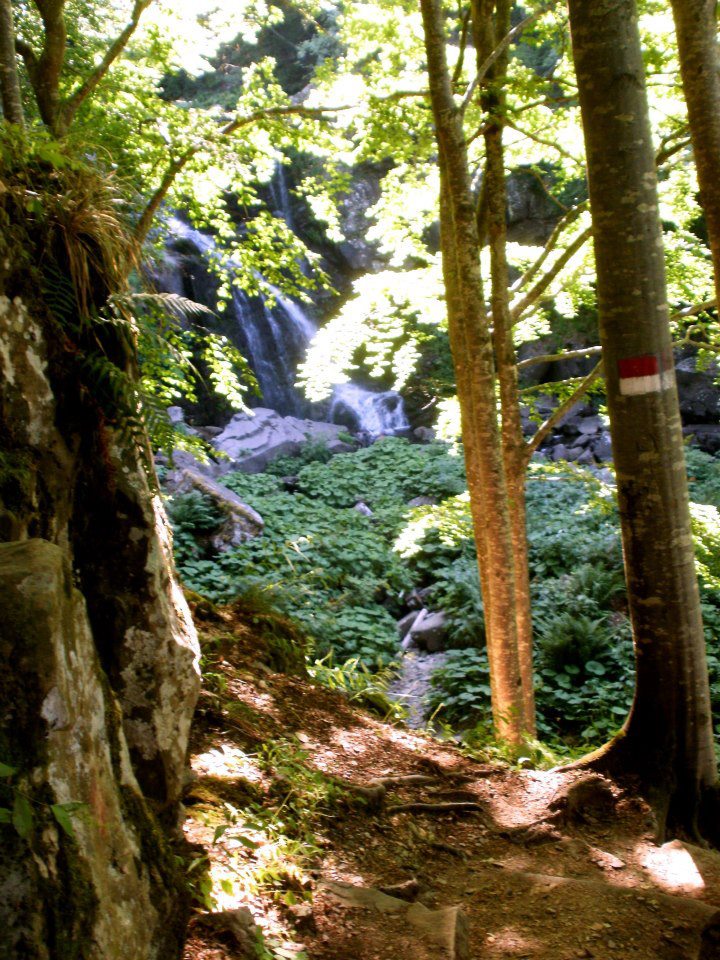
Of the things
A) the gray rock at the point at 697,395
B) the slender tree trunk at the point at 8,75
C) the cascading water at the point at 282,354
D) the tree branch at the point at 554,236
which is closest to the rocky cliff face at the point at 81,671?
the slender tree trunk at the point at 8,75

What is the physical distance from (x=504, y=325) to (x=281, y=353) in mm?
15895

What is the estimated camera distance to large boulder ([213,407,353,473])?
679 inches

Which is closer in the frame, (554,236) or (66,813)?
(66,813)

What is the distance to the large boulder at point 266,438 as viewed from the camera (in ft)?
56.6

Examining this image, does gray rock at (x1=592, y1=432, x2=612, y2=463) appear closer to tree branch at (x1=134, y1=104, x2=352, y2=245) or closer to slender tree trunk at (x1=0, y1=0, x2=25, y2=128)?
tree branch at (x1=134, y1=104, x2=352, y2=245)

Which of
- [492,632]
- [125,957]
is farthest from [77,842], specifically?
[492,632]

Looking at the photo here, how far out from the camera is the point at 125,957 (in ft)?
4.79

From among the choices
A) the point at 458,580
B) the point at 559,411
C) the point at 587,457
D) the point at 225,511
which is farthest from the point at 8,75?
the point at 587,457

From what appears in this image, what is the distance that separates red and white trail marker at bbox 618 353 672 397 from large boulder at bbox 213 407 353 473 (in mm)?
14114

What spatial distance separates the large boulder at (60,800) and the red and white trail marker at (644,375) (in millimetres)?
2454

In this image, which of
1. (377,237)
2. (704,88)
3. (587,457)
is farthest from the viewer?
(587,457)

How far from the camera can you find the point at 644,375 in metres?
3.01

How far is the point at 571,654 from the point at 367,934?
22.6ft

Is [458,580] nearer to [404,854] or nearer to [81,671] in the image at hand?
[404,854]
